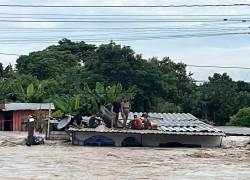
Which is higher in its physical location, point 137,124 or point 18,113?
point 18,113

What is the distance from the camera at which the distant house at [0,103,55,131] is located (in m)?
37.9

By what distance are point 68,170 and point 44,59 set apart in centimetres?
3635

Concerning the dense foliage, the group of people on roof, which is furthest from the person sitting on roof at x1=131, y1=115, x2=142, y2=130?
the dense foliage

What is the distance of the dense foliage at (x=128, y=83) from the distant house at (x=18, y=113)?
100 cm

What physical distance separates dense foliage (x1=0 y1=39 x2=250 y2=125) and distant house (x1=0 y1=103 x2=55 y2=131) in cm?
100

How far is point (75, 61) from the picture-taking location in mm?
59219

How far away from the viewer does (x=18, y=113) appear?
127ft

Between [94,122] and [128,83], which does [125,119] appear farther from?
[128,83]

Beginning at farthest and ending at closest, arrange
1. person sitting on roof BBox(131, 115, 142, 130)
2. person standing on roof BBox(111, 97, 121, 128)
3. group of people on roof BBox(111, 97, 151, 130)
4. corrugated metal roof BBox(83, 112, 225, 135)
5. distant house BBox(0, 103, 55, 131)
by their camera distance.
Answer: distant house BBox(0, 103, 55, 131), person standing on roof BBox(111, 97, 121, 128), group of people on roof BBox(111, 97, 151, 130), person sitting on roof BBox(131, 115, 142, 130), corrugated metal roof BBox(83, 112, 225, 135)

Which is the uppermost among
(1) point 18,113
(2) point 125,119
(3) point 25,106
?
(3) point 25,106

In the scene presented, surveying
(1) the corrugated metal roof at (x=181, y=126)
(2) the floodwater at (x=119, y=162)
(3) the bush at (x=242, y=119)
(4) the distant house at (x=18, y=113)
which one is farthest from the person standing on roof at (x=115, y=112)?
(3) the bush at (x=242, y=119)

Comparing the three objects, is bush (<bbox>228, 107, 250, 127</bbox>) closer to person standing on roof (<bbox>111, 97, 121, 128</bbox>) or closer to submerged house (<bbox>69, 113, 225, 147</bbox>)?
submerged house (<bbox>69, 113, 225, 147</bbox>)

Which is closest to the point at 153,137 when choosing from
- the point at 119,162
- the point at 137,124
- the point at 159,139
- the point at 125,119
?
the point at 159,139

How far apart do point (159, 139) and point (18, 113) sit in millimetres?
13990
